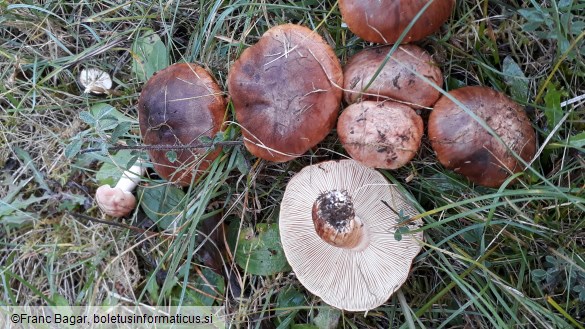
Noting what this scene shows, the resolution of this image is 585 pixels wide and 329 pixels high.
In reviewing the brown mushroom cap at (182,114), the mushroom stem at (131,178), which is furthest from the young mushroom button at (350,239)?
the mushroom stem at (131,178)

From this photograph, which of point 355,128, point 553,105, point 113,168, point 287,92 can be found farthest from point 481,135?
point 113,168

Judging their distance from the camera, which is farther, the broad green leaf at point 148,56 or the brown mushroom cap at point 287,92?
the broad green leaf at point 148,56

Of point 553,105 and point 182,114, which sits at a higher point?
point 553,105

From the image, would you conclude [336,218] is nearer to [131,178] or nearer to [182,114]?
[182,114]

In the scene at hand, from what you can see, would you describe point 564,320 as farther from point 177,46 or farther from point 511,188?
point 177,46

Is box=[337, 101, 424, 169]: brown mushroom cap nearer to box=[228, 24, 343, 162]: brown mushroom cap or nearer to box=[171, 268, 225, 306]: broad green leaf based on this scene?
box=[228, 24, 343, 162]: brown mushroom cap

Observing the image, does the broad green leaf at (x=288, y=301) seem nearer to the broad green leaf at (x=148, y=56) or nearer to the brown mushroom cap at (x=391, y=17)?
the brown mushroom cap at (x=391, y=17)

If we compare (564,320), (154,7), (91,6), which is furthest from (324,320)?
(91,6)
